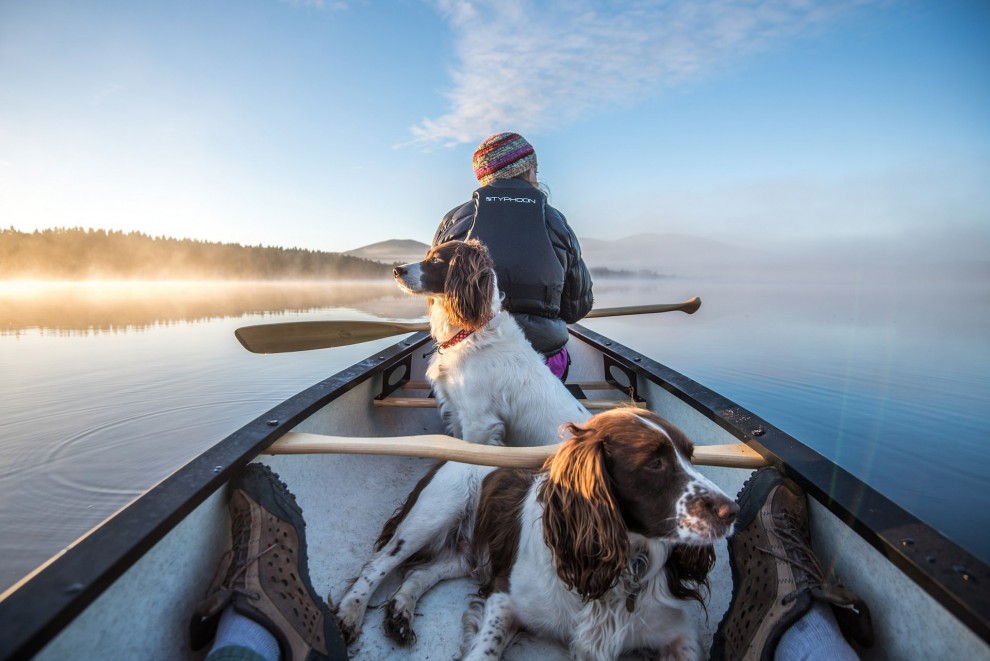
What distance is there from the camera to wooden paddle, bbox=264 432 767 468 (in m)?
1.92

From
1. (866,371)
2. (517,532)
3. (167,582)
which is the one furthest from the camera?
(866,371)

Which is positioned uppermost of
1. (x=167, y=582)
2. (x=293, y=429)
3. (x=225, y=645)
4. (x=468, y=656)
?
(x=293, y=429)

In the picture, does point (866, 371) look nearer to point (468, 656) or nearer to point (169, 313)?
point (468, 656)

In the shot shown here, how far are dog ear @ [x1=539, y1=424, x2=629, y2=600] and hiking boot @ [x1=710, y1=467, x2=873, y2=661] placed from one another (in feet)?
1.54

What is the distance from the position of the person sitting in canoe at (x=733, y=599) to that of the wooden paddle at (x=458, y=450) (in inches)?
6.0

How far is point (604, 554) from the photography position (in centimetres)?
144

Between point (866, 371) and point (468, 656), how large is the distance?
1000 centimetres

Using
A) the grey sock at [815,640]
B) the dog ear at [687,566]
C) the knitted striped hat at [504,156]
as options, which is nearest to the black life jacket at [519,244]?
the knitted striped hat at [504,156]

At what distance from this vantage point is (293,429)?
237 centimetres

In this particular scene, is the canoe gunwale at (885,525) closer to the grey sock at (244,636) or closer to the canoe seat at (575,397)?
the canoe seat at (575,397)

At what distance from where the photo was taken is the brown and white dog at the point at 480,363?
288 centimetres

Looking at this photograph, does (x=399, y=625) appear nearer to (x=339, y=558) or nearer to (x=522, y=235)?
(x=339, y=558)

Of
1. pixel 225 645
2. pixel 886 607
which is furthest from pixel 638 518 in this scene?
pixel 225 645

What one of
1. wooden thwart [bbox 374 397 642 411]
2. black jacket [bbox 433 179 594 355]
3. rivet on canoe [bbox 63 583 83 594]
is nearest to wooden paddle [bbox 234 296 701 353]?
wooden thwart [bbox 374 397 642 411]
